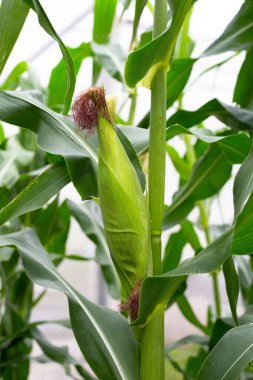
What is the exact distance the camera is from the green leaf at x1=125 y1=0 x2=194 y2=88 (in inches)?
22.2

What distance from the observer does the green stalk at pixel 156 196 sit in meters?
0.57

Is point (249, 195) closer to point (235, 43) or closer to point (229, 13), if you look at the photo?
point (235, 43)

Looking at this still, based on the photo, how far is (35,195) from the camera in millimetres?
630

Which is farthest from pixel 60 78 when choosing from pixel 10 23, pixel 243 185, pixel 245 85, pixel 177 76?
pixel 243 185

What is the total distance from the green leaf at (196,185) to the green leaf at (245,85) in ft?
0.32

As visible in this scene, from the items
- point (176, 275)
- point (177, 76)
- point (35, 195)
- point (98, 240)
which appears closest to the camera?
point (176, 275)

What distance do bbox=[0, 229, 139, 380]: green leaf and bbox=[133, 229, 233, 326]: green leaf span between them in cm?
8

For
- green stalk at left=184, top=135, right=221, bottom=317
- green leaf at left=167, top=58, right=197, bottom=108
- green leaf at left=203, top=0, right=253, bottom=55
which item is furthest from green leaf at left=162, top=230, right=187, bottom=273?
green leaf at left=203, top=0, right=253, bottom=55

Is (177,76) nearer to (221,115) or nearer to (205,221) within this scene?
(221,115)

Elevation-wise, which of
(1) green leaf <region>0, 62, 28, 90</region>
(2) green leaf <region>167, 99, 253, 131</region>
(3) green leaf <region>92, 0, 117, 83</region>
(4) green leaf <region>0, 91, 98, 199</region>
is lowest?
(4) green leaf <region>0, 91, 98, 199</region>

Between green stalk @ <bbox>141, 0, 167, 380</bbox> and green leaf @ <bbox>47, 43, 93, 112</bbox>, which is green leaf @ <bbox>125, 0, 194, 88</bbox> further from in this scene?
green leaf @ <bbox>47, 43, 93, 112</bbox>

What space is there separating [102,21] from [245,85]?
404 millimetres

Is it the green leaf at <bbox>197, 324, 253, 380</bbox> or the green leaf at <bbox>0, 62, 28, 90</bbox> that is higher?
the green leaf at <bbox>0, 62, 28, 90</bbox>

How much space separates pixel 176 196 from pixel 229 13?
3.64 feet
